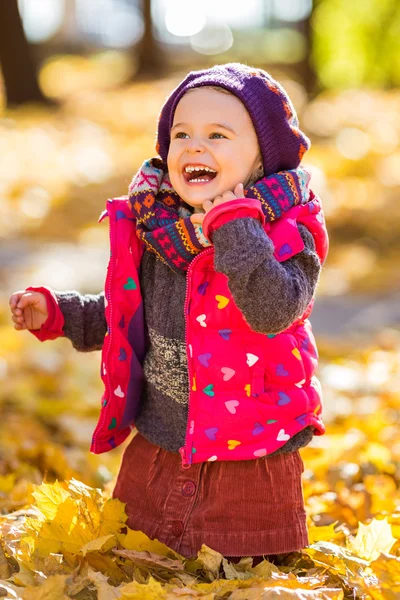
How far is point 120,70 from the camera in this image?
22.2 metres

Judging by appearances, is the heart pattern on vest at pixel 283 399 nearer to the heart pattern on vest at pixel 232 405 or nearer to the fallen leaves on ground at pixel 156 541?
the heart pattern on vest at pixel 232 405

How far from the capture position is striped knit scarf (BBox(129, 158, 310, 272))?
2.12 meters

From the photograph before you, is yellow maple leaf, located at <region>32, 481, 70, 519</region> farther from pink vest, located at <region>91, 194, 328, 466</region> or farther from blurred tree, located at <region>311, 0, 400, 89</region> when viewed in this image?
blurred tree, located at <region>311, 0, 400, 89</region>

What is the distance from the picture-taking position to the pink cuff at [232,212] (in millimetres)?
2008

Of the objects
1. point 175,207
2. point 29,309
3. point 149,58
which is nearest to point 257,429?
point 175,207

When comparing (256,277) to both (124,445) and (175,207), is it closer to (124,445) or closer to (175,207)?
(175,207)

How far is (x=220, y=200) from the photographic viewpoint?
2062mm

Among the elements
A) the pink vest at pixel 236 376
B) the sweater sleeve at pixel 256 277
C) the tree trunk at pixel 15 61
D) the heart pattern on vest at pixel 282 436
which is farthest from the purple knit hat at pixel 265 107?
the tree trunk at pixel 15 61

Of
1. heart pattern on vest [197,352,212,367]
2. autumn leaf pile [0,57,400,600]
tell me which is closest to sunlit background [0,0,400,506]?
autumn leaf pile [0,57,400,600]

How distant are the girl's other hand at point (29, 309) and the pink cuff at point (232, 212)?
64 cm

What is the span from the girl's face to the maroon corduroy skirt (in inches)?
29.6

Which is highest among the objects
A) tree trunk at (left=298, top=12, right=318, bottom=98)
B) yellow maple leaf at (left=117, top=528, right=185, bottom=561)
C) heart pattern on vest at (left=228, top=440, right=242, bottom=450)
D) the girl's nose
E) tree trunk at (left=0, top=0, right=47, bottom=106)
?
tree trunk at (left=298, top=12, right=318, bottom=98)

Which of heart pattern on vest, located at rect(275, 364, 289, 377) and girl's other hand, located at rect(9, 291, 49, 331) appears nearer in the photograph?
heart pattern on vest, located at rect(275, 364, 289, 377)

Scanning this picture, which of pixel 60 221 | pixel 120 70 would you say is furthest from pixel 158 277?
pixel 120 70
